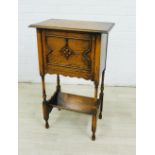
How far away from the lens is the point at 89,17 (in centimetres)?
276

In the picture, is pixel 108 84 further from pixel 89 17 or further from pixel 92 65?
pixel 92 65

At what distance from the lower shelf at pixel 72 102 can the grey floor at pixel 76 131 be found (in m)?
0.20

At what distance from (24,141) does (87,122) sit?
66cm

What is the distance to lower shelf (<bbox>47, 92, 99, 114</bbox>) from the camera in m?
2.04

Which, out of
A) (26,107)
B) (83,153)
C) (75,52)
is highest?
(75,52)

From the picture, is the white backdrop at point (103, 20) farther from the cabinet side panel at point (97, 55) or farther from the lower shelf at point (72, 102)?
the cabinet side panel at point (97, 55)

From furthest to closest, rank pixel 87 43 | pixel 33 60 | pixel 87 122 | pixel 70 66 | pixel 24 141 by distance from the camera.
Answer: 1. pixel 33 60
2. pixel 87 122
3. pixel 24 141
4. pixel 70 66
5. pixel 87 43

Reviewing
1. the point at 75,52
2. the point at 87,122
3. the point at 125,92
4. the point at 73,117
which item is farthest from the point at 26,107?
the point at 125,92

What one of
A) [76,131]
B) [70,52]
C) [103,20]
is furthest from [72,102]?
[103,20]

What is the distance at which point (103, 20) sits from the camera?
9.02 ft

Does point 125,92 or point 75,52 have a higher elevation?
point 75,52

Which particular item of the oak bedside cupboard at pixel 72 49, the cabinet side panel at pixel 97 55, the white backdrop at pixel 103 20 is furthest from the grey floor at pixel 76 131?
the cabinet side panel at pixel 97 55

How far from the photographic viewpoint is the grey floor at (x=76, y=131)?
1845mm

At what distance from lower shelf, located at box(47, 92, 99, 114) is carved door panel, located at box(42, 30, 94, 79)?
43 centimetres
